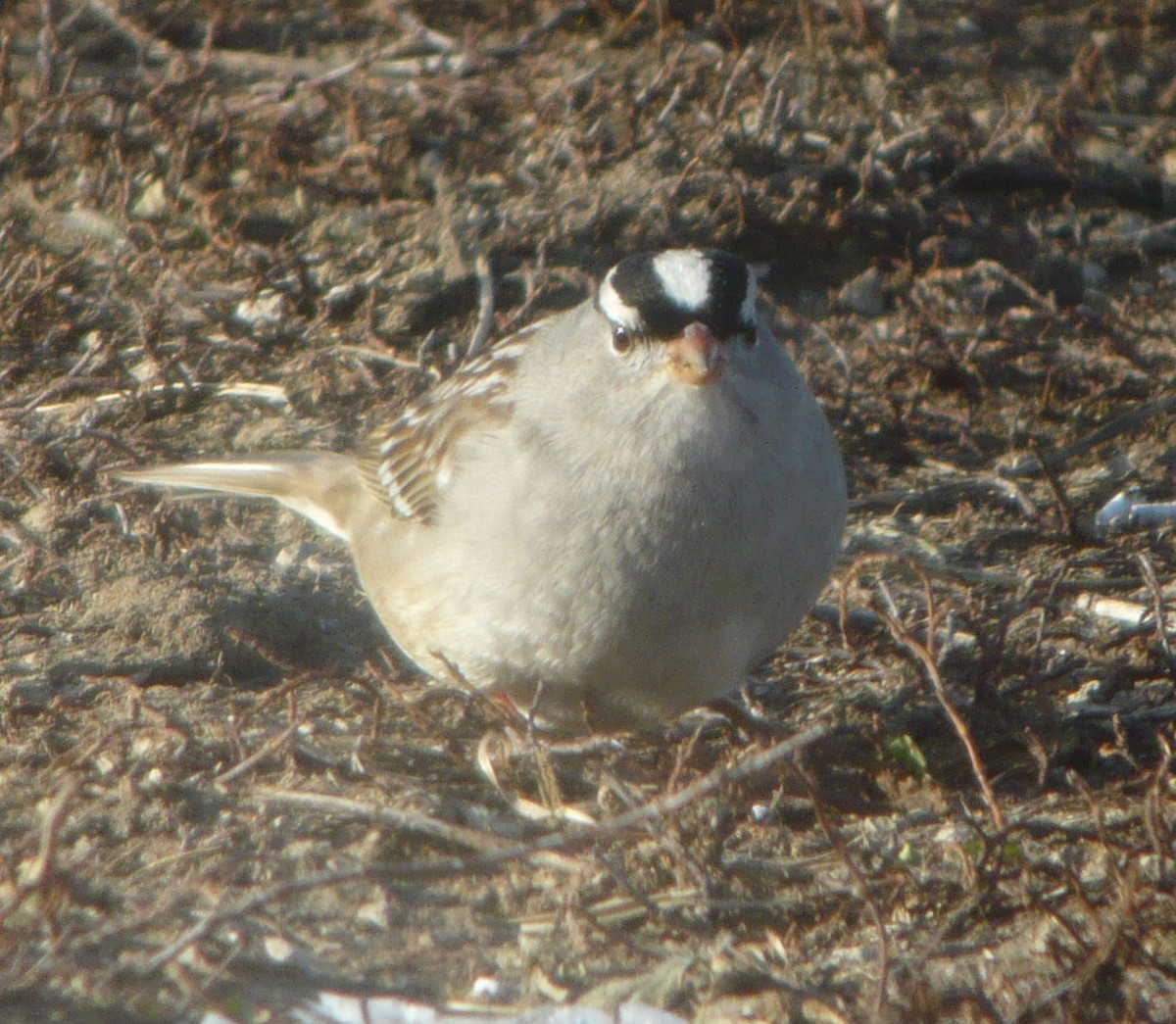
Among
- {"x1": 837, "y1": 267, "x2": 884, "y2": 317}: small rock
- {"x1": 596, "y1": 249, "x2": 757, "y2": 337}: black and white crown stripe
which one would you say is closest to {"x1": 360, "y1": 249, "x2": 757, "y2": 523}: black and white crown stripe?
{"x1": 596, "y1": 249, "x2": 757, "y2": 337}: black and white crown stripe

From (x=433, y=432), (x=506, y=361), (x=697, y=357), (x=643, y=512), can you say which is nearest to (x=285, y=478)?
(x=433, y=432)

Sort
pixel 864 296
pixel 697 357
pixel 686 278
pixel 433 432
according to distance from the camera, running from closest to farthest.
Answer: pixel 697 357 → pixel 686 278 → pixel 433 432 → pixel 864 296

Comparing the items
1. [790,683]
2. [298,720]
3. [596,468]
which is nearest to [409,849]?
[298,720]

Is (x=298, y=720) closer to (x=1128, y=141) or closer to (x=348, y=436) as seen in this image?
(x=348, y=436)

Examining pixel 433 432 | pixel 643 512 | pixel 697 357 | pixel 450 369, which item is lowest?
pixel 450 369

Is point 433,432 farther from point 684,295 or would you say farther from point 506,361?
point 684,295
